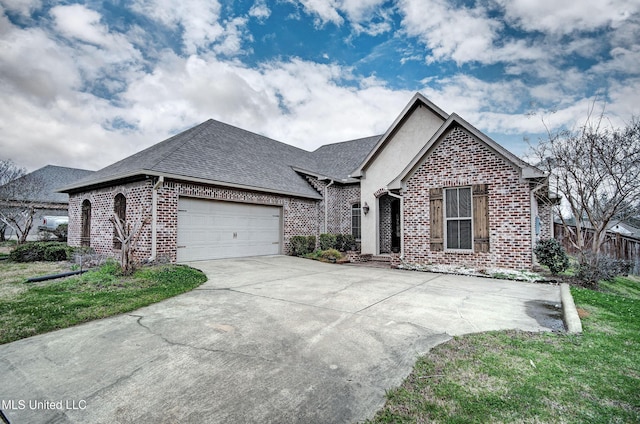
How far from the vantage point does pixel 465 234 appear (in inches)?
399

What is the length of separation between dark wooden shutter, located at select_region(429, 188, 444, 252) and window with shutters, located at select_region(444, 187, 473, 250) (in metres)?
0.17

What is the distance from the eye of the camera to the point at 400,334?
418cm

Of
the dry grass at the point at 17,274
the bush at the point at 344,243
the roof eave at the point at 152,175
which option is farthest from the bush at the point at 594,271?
the dry grass at the point at 17,274

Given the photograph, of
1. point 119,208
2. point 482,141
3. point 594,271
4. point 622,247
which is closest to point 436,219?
point 482,141

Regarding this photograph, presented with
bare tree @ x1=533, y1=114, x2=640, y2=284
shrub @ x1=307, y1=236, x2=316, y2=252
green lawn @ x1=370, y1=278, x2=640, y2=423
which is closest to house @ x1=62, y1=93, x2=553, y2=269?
shrub @ x1=307, y1=236, x2=316, y2=252

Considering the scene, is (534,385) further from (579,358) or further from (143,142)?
(143,142)

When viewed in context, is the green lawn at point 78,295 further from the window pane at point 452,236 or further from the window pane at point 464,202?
the window pane at point 464,202

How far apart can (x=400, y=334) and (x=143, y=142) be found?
22763 millimetres

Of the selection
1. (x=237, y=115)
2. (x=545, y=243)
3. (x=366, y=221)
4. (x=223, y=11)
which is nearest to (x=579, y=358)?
(x=545, y=243)

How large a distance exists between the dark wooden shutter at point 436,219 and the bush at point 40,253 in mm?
13277

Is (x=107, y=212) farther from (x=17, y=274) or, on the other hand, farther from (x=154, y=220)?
(x=17, y=274)

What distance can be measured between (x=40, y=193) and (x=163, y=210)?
2071 centimetres

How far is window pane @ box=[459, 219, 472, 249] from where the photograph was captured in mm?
10055

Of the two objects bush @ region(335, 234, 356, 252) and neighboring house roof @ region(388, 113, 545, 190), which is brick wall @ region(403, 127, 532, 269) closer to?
neighboring house roof @ region(388, 113, 545, 190)
